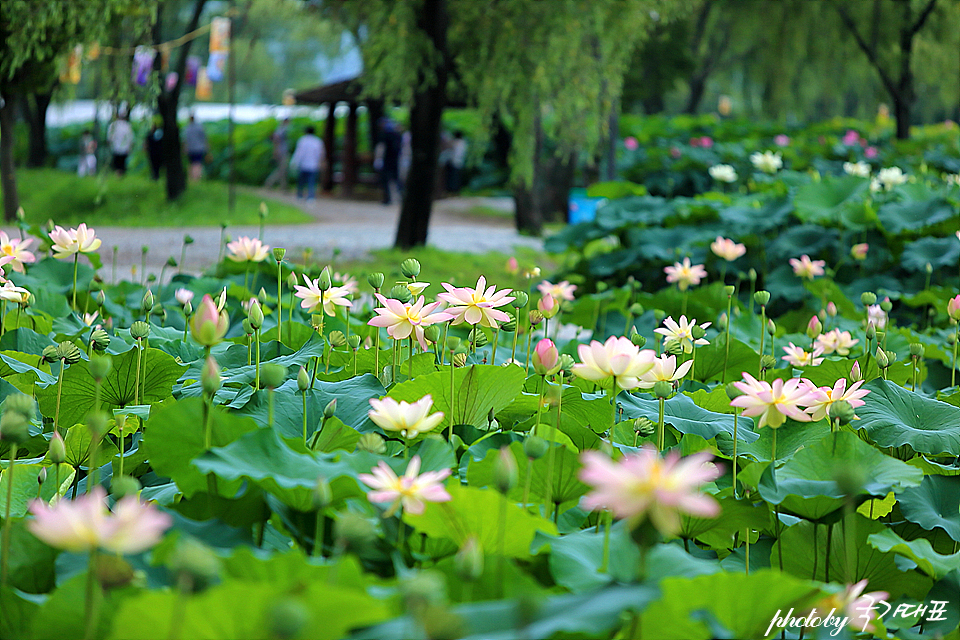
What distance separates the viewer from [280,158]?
1305 cm

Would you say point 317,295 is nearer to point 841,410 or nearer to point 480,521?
point 480,521

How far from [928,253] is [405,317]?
3.13 m

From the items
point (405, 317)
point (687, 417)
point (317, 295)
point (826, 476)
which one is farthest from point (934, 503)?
point (317, 295)

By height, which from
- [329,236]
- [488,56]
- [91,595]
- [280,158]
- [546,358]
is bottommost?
→ [329,236]

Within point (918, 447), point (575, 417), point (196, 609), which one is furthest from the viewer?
point (575, 417)

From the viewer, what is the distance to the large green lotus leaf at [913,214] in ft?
12.4

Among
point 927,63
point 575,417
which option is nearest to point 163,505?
point 575,417

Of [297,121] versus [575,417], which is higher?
[297,121]

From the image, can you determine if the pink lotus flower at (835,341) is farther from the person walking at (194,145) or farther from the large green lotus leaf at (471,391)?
the person walking at (194,145)

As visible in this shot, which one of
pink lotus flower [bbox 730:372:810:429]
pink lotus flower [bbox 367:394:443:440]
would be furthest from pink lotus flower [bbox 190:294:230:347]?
pink lotus flower [bbox 730:372:810:429]

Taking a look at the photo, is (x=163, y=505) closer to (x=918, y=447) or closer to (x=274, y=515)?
(x=274, y=515)

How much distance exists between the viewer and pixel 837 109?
25.3 meters

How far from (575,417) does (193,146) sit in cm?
1132

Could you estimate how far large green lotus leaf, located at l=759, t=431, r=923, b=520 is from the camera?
0.95 m
